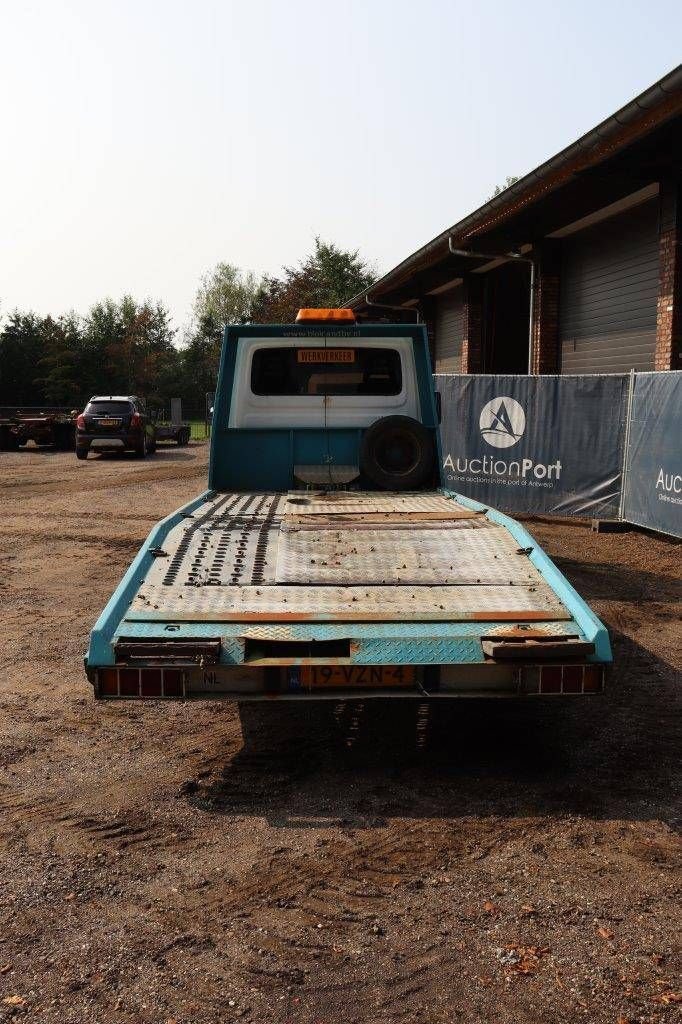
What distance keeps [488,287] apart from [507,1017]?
21.7m

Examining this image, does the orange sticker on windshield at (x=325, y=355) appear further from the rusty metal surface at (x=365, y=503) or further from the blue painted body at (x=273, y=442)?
the rusty metal surface at (x=365, y=503)

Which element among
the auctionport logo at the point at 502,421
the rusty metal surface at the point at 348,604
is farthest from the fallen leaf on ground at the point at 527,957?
the auctionport logo at the point at 502,421

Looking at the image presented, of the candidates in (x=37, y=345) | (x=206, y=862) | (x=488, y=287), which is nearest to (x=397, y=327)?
(x=206, y=862)

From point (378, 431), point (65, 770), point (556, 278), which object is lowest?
point (65, 770)

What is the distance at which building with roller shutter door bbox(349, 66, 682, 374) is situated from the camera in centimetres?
1211

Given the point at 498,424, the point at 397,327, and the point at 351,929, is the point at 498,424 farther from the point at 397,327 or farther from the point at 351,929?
the point at 351,929

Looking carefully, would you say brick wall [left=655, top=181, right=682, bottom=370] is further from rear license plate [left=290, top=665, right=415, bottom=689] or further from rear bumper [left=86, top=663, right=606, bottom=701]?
rear license plate [left=290, top=665, right=415, bottom=689]

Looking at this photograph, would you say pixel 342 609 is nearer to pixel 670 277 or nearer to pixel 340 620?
pixel 340 620

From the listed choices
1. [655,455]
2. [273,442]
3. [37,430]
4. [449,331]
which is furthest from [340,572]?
[37,430]

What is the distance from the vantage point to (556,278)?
18.1 meters

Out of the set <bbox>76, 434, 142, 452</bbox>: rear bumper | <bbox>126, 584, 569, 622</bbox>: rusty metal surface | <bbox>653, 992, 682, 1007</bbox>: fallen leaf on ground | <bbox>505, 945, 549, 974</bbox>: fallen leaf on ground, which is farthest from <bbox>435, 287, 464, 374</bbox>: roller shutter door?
<bbox>653, 992, 682, 1007</bbox>: fallen leaf on ground

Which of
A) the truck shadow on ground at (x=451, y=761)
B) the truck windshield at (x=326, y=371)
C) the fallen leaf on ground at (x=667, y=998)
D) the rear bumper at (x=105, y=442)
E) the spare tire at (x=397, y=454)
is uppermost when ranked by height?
the truck windshield at (x=326, y=371)

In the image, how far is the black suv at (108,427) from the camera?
26828 millimetres

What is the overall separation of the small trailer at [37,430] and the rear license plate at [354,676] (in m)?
28.0
